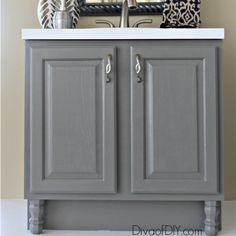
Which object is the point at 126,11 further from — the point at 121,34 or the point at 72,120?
the point at 72,120

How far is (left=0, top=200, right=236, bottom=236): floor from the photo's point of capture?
187 centimetres

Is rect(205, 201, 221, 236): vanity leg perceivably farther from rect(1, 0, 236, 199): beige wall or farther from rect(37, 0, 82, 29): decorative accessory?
rect(37, 0, 82, 29): decorative accessory

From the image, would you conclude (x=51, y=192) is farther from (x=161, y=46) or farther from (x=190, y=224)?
(x=161, y=46)

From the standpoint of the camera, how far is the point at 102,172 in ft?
5.99

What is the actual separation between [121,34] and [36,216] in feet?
2.86

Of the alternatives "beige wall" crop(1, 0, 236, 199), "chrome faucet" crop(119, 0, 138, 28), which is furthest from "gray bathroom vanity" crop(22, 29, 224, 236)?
"beige wall" crop(1, 0, 236, 199)

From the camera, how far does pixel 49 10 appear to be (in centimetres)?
220

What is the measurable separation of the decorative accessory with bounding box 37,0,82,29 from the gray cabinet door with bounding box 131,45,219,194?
1.85ft

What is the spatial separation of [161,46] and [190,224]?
795 mm

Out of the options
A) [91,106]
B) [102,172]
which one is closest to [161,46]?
[91,106]

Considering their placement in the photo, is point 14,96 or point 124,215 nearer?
point 124,215

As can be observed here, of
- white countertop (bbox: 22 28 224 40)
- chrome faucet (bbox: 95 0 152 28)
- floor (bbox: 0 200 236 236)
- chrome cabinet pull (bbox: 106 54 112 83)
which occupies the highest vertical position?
chrome faucet (bbox: 95 0 152 28)

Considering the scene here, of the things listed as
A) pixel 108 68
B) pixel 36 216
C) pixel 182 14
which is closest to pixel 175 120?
pixel 108 68

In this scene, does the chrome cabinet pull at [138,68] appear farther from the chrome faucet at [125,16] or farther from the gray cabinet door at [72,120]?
the chrome faucet at [125,16]
